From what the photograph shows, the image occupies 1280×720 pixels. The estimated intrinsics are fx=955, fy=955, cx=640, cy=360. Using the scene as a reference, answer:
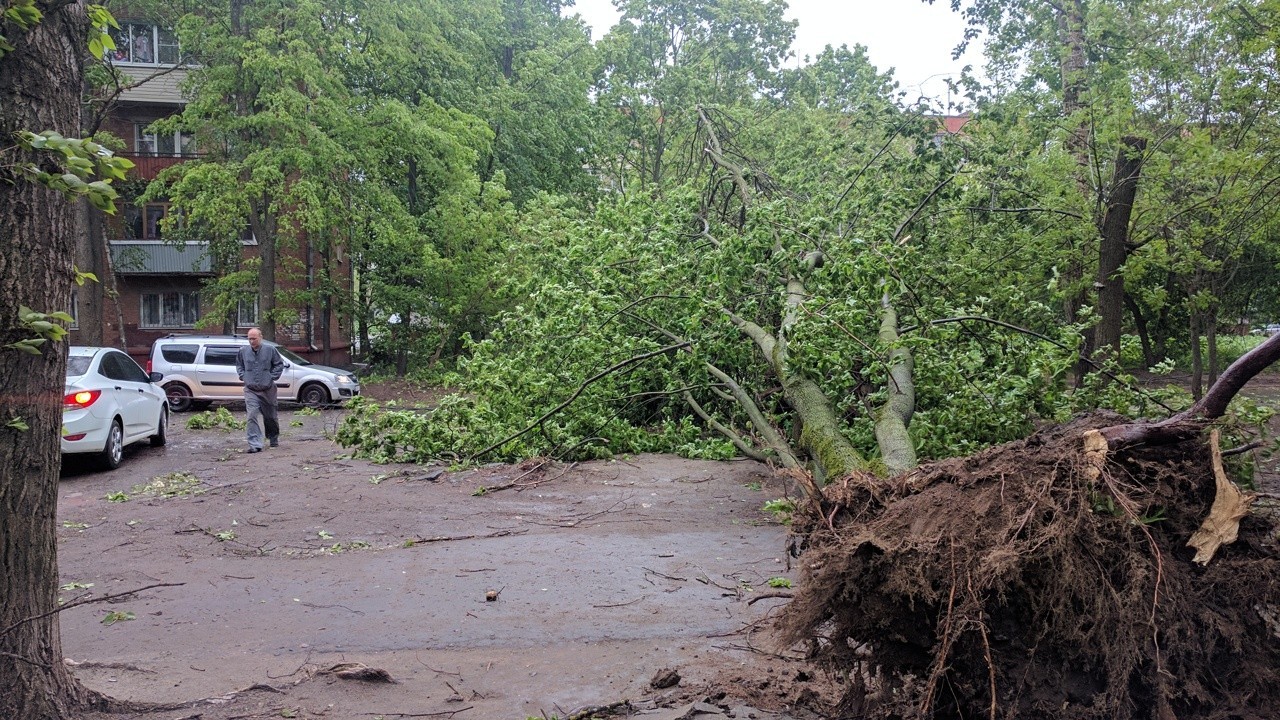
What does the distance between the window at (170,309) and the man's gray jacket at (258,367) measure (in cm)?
2448

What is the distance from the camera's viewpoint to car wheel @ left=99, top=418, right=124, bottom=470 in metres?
12.2

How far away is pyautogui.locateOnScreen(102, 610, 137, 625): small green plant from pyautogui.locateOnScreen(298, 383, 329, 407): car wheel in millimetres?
16940

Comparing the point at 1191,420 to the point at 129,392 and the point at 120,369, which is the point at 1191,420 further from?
the point at 120,369

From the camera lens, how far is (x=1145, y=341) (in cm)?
2616

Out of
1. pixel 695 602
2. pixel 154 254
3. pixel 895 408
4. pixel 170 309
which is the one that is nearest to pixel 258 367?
pixel 695 602

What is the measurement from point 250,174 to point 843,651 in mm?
24832

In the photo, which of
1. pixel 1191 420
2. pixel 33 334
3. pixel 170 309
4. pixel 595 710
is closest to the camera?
pixel 1191 420

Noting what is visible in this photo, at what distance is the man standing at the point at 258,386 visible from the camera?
14.1 meters

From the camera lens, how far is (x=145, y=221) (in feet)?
119

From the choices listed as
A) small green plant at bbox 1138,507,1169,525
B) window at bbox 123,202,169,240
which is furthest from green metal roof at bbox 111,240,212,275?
small green plant at bbox 1138,507,1169,525

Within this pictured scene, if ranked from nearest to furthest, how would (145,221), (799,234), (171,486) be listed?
(799,234) < (171,486) < (145,221)

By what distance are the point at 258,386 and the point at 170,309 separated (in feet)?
84.7

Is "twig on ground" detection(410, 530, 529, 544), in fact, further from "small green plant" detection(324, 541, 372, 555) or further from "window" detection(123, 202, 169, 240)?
"window" detection(123, 202, 169, 240)

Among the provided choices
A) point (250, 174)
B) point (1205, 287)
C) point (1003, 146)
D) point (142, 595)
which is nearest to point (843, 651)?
point (142, 595)
